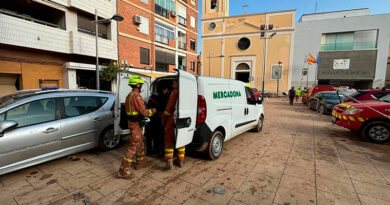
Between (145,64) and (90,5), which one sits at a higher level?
(90,5)

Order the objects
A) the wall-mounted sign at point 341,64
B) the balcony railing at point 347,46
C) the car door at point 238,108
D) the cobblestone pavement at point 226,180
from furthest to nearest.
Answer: the wall-mounted sign at point 341,64, the balcony railing at point 347,46, the car door at point 238,108, the cobblestone pavement at point 226,180

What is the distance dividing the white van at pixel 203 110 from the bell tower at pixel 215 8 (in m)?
33.3

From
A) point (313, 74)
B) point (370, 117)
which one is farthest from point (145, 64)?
point (313, 74)

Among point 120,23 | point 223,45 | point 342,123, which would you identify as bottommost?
point 342,123

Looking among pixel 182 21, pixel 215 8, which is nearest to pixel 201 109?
pixel 182 21

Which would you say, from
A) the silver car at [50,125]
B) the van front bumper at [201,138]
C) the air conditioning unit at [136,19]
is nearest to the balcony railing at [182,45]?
the air conditioning unit at [136,19]

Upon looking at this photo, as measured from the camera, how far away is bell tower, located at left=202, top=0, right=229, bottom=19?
109 feet

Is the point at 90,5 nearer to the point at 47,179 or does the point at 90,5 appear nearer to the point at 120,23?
the point at 120,23

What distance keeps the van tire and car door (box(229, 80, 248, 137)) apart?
653 millimetres

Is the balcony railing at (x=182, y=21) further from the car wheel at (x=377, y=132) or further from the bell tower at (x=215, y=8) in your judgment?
the car wheel at (x=377, y=132)

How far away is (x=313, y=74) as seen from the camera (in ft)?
92.0

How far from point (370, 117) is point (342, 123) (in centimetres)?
69

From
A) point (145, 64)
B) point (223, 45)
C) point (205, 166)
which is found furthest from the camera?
→ point (223, 45)

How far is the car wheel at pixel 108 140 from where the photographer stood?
4355 mm
